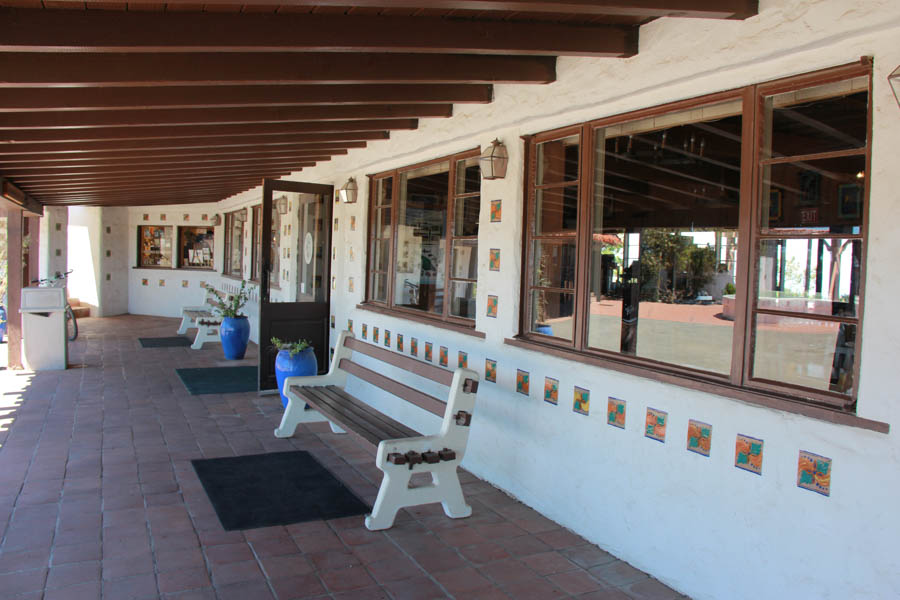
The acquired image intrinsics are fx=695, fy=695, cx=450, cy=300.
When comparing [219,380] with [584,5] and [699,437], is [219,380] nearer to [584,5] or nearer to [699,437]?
[699,437]

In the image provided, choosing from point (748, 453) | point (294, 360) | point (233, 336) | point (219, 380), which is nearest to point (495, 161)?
point (748, 453)

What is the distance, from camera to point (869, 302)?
249cm

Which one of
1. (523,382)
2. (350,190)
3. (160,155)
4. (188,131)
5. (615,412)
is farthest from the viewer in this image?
(350,190)

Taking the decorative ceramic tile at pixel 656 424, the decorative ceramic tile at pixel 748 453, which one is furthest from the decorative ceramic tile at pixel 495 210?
the decorative ceramic tile at pixel 748 453

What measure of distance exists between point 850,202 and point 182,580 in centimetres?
328

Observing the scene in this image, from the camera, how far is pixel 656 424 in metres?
3.31

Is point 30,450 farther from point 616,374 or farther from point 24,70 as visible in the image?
point 616,374

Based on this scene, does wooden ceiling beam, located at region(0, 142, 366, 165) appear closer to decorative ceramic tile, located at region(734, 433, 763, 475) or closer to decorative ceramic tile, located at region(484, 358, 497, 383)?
decorative ceramic tile, located at region(484, 358, 497, 383)

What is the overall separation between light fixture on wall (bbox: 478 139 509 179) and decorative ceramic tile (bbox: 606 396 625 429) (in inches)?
65.0

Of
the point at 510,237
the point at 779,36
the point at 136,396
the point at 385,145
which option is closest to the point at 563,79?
the point at 510,237

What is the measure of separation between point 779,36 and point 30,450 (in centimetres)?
542

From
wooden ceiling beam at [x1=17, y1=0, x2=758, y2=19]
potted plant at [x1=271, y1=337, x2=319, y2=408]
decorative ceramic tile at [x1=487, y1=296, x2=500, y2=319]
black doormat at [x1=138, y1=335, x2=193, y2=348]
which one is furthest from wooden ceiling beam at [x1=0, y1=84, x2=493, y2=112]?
black doormat at [x1=138, y1=335, x2=193, y2=348]

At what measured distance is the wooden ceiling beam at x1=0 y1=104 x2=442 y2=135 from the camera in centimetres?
452

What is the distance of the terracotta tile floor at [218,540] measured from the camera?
313 cm
